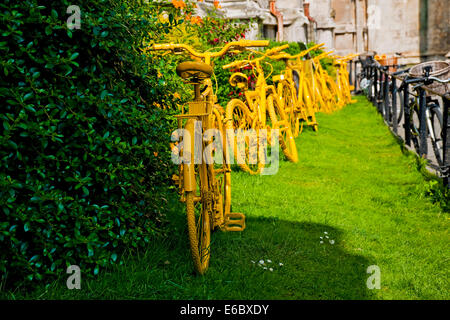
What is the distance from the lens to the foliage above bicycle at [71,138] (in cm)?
269

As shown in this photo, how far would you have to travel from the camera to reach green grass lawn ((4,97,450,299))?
303 centimetres

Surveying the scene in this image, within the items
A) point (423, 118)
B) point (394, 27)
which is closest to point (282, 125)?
point (423, 118)

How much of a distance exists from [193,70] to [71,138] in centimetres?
84

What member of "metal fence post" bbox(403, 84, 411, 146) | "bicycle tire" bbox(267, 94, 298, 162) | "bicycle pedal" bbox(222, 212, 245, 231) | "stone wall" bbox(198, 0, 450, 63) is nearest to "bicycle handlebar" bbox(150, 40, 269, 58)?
"bicycle pedal" bbox(222, 212, 245, 231)

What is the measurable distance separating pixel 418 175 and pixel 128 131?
4264 mm

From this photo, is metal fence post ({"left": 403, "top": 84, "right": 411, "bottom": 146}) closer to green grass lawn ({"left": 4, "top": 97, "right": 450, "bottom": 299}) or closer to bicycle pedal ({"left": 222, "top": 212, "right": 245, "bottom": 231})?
green grass lawn ({"left": 4, "top": 97, "right": 450, "bottom": 299})

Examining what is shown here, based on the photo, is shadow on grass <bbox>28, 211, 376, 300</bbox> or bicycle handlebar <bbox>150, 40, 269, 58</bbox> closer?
shadow on grass <bbox>28, 211, 376, 300</bbox>

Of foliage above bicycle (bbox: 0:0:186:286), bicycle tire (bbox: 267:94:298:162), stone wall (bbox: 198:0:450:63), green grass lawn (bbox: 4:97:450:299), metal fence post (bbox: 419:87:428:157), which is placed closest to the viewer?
foliage above bicycle (bbox: 0:0:186:286)

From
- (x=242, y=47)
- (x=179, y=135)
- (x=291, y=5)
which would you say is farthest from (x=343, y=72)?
(x=179, y=135)

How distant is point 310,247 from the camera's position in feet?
12.6

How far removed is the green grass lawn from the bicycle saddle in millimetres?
1213

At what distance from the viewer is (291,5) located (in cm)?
1953

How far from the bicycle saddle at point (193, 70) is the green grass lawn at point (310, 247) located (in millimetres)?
1213

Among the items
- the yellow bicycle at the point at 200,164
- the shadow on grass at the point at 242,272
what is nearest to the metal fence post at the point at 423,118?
the shadow on grass at the point at 242,272
